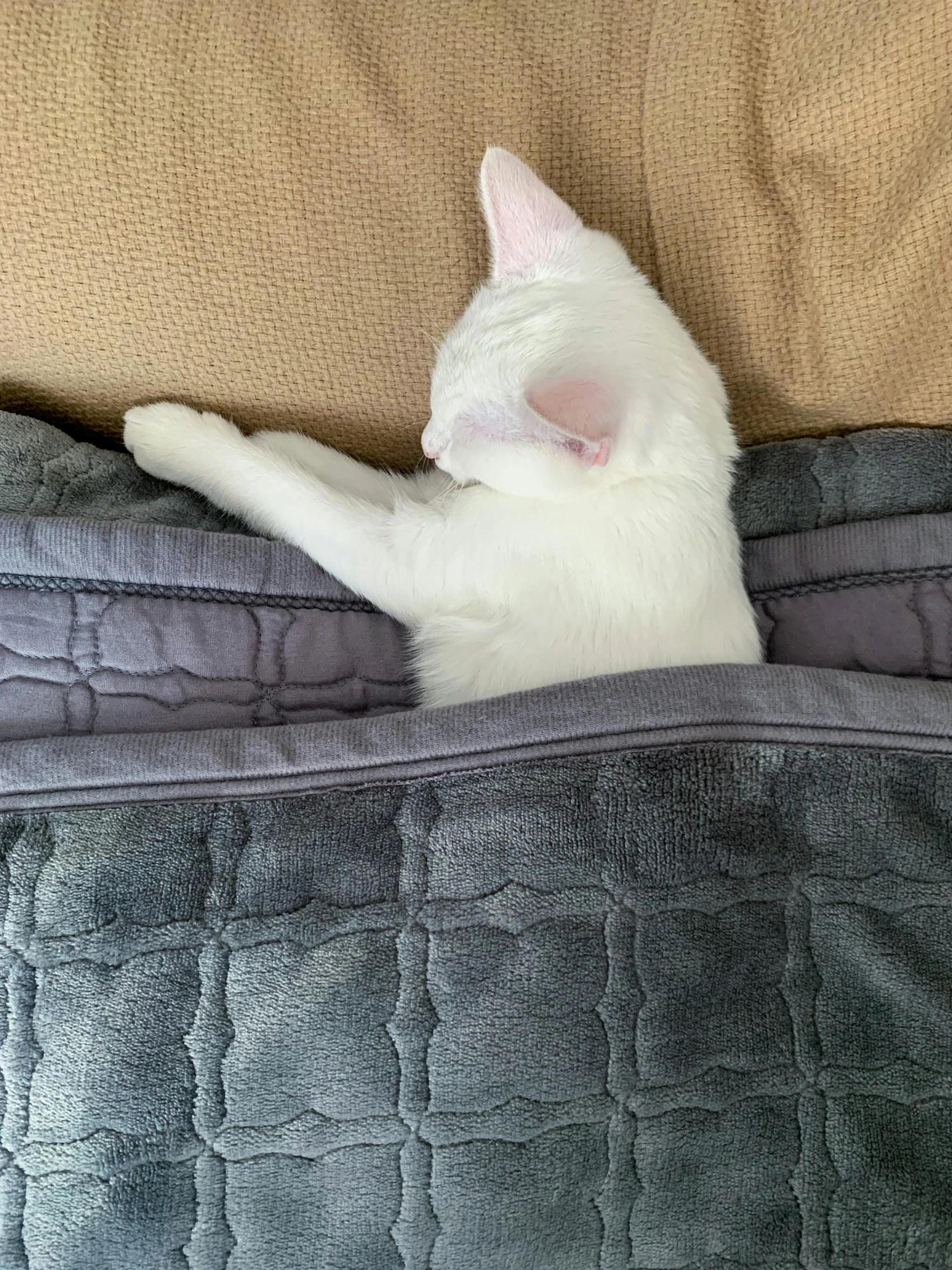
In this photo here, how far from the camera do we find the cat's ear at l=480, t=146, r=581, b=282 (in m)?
0.75

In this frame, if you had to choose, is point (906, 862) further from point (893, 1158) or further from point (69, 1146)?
point (69, 1146)

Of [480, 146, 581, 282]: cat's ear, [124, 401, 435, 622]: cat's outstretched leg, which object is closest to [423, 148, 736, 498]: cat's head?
[480, 146, 581, 282]: cat's ear

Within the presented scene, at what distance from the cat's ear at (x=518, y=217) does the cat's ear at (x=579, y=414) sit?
7.5 inches

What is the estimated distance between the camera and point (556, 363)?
77cm

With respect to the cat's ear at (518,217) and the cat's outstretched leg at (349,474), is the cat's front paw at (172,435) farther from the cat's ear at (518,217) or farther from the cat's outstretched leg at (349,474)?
the cat's ear at (518,217)

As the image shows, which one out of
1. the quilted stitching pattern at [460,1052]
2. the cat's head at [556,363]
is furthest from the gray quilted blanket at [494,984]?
the cat's head at [556,363]

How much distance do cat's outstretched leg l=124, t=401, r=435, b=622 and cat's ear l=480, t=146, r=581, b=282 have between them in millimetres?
268

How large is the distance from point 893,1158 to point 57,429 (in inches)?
38.6

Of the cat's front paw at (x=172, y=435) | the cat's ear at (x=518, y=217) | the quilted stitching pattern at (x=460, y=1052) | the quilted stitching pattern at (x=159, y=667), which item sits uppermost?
the cat's ear at (x=518, y=217)

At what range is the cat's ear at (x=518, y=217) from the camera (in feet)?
2.44

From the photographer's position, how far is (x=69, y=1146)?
0.58 meters

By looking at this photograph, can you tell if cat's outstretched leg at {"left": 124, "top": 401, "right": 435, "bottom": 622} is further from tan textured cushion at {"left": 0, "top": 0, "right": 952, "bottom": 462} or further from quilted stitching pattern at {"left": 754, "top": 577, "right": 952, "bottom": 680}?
quilted stitching pattern at {"left": 754, "top": 577, "right": 952, "bottom": 680}

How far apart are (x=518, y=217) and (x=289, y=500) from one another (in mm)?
348

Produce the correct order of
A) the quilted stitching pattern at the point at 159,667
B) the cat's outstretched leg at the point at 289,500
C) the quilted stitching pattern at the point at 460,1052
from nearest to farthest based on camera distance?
the quilted stitching pattern at the point at 460,1052 < the quilted stitching pattern at the point at 159,667 < the cat's outstretched leg at the point at 289,500
